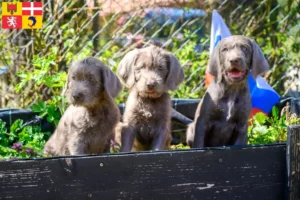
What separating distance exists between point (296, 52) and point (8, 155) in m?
4.97

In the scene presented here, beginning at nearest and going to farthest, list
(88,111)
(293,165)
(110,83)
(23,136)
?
(293,165) → (110,83) → (88,111) → (23,136)

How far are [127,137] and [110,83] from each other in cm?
56

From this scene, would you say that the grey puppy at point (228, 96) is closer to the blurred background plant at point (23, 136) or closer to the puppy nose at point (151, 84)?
the puppy nose at point (151, 84)

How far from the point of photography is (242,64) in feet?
17.9

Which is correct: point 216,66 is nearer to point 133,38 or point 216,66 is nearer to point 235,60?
point 235,60

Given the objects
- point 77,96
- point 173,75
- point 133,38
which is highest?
point 133,38

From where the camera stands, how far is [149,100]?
5.61 meters

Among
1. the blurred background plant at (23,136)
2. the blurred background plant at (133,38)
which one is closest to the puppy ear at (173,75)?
the blurred background plant at (23,136)

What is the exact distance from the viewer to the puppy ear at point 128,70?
564 cm

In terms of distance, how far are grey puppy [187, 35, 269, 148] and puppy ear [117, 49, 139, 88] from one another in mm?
623

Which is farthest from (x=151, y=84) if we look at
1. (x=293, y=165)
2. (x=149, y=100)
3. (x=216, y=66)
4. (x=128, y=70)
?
(x=293, y=165)

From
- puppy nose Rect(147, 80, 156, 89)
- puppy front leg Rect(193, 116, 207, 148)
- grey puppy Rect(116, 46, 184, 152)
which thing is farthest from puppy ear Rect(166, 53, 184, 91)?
puppy front leg Rect(193, 116, 207, 148)

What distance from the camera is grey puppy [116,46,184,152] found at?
5547 millimetres

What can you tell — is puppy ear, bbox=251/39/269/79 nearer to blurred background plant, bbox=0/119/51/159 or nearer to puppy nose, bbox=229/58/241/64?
puppy nose, bbox=229/58/241/64
